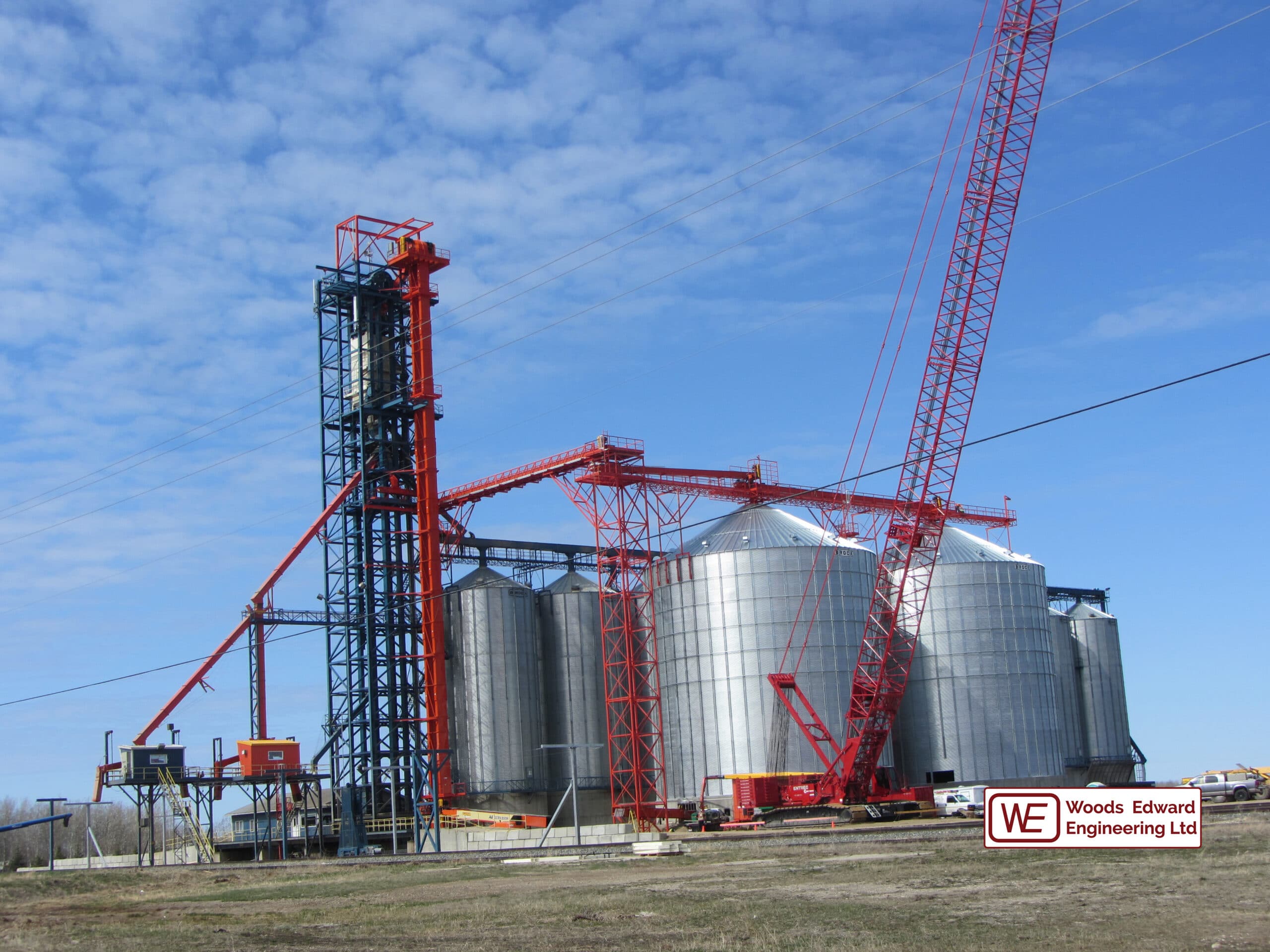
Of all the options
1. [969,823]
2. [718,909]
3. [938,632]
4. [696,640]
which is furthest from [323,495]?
[718,909]

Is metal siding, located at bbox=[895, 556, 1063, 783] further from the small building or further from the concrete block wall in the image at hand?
the small building

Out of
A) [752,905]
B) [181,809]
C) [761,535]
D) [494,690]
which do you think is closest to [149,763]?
[181,809]

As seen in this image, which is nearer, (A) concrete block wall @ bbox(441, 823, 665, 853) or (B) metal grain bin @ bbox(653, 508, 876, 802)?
(A) concrete block wall @ bbox(441, 823, 665, 853)

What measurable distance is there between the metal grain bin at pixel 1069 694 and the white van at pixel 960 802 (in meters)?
21.1

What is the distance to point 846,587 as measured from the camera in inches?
3287

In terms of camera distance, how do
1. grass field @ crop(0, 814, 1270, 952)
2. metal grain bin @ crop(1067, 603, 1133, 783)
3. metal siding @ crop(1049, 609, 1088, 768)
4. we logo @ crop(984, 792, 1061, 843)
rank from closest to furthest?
1. we logo @ crop(984, 792, 1061, 843)
2. grass field @ crop(0, 814, 1270, 952)
3. metal siding @ crop(1049, 609, 1088, 768)
4. metal grain bin @ crop(1067, 603, 1133, 783)

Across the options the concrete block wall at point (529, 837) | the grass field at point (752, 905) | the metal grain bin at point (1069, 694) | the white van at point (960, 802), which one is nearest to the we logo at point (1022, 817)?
the grass field at point (752, 905)

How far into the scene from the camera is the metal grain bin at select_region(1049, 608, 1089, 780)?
314 feet

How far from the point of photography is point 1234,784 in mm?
67562

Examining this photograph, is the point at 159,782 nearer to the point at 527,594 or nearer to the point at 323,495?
the point at 323,495

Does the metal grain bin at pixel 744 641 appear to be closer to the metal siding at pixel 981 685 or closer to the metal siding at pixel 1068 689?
the metal siding at pixel 981 685

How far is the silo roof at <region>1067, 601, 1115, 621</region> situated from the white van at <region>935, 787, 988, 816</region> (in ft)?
118

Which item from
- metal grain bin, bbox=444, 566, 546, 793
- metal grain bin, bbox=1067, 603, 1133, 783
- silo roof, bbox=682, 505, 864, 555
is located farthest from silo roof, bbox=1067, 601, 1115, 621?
metal grain bin, bbox=444, 566, 546, 793

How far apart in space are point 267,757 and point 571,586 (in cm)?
2374
